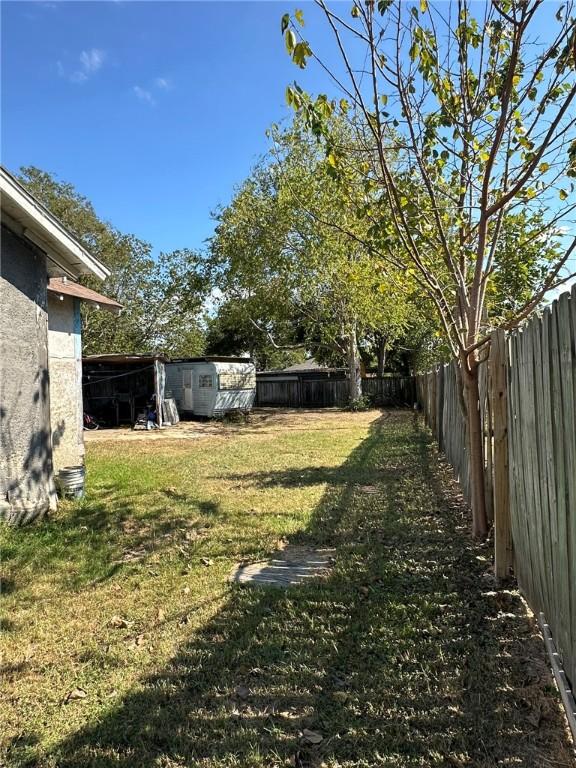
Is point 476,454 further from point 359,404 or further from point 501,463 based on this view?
point 359,404

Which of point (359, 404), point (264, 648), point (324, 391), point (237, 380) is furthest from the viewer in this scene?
point (324, 391)

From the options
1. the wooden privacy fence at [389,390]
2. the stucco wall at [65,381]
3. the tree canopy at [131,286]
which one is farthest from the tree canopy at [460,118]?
the tree canopy at [131,286]

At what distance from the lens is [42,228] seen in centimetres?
537

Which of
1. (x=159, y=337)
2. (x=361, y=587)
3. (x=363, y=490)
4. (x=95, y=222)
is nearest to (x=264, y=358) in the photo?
(x=159, y=337)

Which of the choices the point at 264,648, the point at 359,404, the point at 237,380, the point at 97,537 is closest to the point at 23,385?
the point at 97,537

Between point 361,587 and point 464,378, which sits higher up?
point 464,378

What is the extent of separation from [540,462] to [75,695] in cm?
284

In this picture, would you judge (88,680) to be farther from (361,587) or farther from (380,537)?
(380,537)

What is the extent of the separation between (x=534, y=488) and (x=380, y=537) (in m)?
2.31

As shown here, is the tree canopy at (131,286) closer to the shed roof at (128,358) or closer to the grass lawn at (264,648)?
the shed roof at (128,358)

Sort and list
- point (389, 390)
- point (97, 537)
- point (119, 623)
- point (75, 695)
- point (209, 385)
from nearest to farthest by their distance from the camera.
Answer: point (75, 695) → point (119, 623) → point (97, 537) → point (209, 385) → point (389, 390)

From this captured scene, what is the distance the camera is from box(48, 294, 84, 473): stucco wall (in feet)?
22.4

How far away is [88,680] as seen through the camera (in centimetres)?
273

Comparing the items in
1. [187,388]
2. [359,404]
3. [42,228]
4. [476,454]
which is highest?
[42,228]
